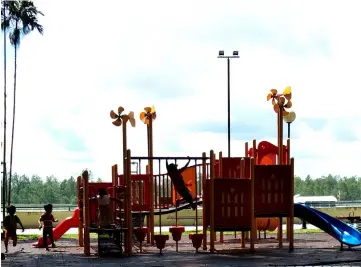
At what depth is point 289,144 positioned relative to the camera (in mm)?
26344

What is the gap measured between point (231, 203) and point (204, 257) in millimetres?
2181

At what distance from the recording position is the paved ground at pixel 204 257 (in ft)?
64.8

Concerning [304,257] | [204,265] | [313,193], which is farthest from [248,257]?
[313,193]

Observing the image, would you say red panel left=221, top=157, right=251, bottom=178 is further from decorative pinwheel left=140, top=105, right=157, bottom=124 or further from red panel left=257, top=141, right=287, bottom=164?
decorative pinwheel left=140, top=105, right=157, bottom=124

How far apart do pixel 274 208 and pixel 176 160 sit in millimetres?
2967

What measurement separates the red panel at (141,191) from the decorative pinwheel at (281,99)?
4683mm

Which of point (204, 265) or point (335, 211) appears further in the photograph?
point (335, 211)

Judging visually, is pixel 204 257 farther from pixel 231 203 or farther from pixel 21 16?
pixel 21 16

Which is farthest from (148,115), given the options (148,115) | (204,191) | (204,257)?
(204,257)

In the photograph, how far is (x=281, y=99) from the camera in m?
26.1

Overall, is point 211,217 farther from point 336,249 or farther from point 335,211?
point 335,211

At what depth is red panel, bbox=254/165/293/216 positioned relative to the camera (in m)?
23.8

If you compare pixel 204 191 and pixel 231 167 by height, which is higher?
pixel 231 167

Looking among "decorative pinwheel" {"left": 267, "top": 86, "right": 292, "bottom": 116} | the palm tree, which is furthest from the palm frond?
"decorative pinwheel" {"left": 267, "top": 86, "right": 292, "bottom": 116}
